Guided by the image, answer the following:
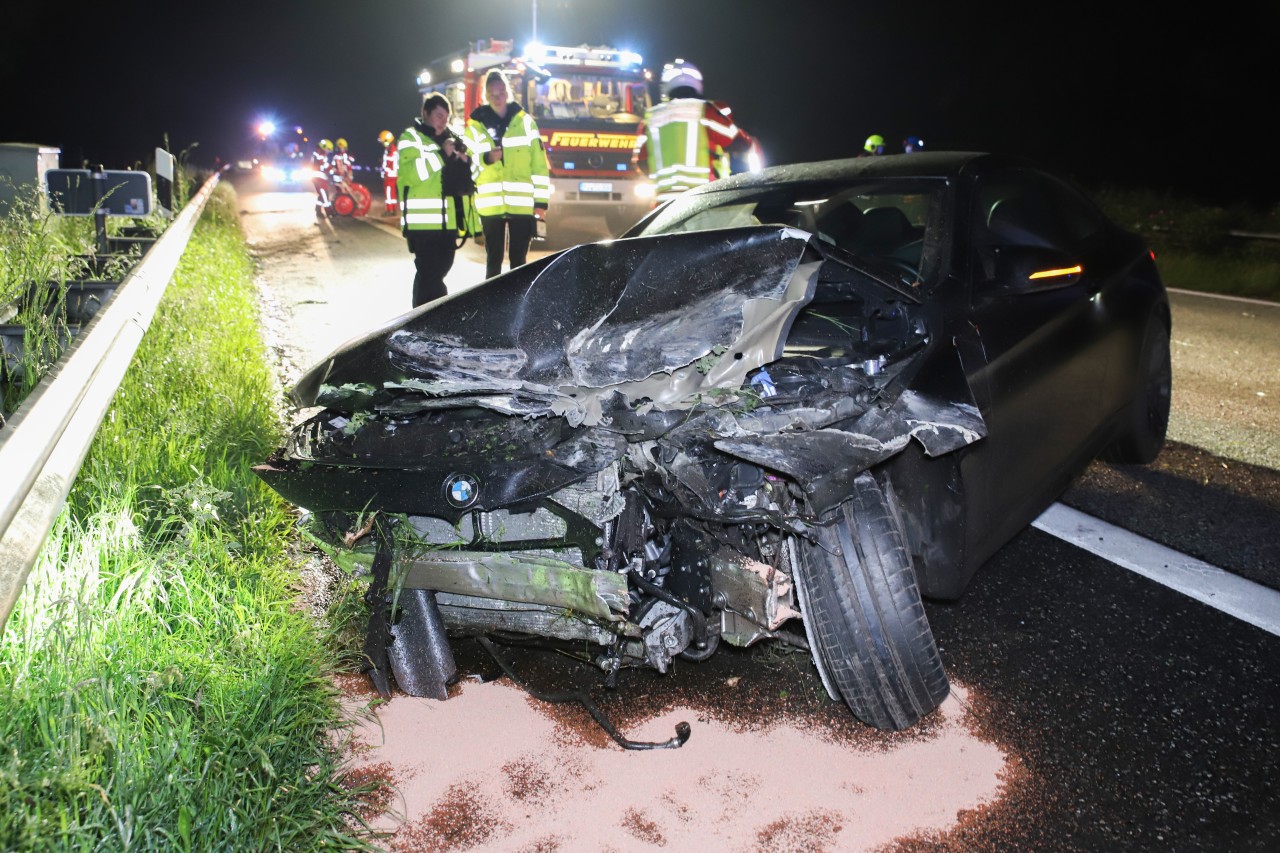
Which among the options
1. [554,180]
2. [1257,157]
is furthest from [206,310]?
[1257,157]

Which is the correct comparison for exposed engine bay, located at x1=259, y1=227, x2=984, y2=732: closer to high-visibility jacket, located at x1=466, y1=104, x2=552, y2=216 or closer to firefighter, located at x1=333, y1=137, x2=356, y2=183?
high-visibility jacket, located at x1=466, y1=104, x2=552, y2=216

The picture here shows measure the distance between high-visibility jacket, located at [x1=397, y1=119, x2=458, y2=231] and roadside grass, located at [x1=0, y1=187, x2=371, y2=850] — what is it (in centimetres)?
347

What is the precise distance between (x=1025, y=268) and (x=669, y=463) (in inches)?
62.5

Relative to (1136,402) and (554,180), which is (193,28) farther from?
(1136,402)

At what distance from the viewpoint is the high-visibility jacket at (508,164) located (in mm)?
8117

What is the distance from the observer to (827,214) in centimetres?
459

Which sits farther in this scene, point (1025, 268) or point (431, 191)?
point (431, 191)

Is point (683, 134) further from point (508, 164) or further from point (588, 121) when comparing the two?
point (588, 121)

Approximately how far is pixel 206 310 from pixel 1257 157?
27.7 meters

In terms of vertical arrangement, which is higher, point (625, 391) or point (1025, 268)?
point (1025, 268)

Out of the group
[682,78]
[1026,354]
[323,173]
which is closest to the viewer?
[1026,354]

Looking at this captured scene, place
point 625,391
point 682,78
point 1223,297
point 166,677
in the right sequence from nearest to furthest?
point 166,677 → point 625,391 → point 682,78 → point 1223,297

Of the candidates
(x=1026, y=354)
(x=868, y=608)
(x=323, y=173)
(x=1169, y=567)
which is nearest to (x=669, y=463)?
(x=868, y=608)

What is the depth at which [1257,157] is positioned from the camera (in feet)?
87.7
